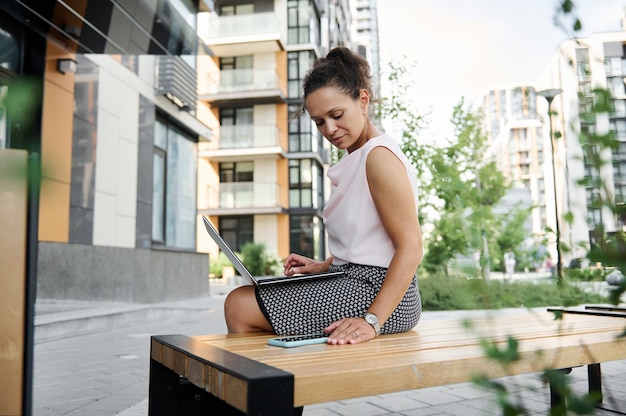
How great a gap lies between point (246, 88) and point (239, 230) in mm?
6682

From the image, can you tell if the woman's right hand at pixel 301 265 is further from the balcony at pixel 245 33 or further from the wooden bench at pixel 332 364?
the balcony at pixel 245 33

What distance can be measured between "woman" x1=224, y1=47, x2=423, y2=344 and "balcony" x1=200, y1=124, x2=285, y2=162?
23743 millimetres

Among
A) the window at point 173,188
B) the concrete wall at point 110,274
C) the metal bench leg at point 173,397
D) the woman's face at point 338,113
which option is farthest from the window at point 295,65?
the metal bench leg at point 173,397

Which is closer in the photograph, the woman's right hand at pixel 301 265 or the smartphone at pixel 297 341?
the smartphone at pixel 297 341

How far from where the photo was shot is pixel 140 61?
10422mm

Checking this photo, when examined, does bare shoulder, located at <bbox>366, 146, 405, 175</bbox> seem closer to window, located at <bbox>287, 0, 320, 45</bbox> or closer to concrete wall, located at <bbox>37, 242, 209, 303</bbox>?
concrete wall, located at <bbox>37, 242, 209, 303</bbox>

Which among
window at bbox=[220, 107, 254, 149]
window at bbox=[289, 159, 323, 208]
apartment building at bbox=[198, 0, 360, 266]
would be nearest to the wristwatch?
apartment building at bbox=[198, 0, 360, 266]

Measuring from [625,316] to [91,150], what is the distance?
25.6 feet

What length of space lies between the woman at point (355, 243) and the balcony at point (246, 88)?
23918 millimetres

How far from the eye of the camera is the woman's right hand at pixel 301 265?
2.27 metres

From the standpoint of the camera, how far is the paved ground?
288 centimetres

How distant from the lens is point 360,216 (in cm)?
185

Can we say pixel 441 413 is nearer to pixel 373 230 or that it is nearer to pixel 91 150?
pixel 373 230

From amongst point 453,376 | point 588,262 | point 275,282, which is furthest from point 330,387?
point 275,282
